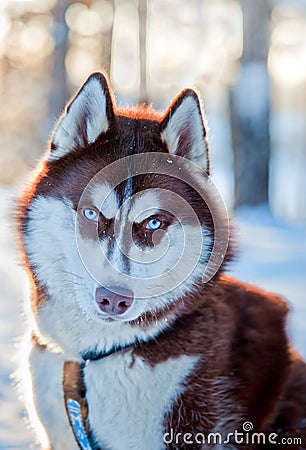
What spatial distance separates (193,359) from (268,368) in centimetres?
32

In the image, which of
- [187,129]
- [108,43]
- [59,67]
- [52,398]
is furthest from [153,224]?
[108,43]

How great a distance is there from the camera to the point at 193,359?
2309mm

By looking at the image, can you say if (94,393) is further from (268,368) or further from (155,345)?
(268,368)

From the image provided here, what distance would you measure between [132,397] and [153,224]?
61 centimetres

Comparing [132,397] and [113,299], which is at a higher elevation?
[113,299]

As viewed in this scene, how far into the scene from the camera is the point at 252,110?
9195mm

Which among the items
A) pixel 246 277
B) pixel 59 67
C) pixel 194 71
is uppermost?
pixel 194 71

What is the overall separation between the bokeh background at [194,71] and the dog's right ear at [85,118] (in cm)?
32

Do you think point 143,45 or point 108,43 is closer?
point 143,45

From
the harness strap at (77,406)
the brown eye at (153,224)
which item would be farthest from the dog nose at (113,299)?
the harness strap at (77,406)

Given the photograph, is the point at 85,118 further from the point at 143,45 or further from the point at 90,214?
the point at 143,45

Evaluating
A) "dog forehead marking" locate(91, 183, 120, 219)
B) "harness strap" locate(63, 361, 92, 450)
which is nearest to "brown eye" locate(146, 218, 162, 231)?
"dog forehead marking" locate(91, 183, 120, 219)

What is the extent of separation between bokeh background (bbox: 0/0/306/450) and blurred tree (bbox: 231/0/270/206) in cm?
1

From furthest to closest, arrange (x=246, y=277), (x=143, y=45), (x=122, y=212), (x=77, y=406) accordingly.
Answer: (x=143, y=45), (x=246, y=277), (x=77, y=406), (x=122, y=212)
